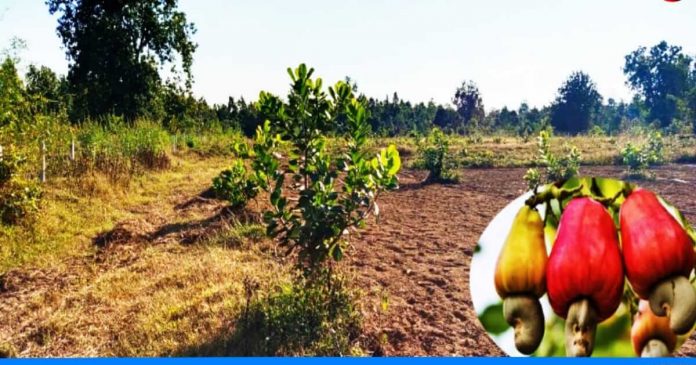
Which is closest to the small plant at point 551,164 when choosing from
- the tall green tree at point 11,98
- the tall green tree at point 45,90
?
the tall green tree at point 45,90

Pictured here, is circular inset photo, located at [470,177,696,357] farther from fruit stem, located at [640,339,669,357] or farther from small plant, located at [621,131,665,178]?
small plant, located at [621,131,665,178]

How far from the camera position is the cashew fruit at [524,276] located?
109 inches

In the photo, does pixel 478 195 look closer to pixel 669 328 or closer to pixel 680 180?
pixel 680 180

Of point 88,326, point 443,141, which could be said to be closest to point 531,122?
point 443,141

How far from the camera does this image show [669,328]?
2971 millimetres

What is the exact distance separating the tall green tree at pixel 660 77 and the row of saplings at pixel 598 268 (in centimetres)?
108

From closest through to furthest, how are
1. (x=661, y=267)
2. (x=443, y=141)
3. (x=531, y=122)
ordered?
(x=661, y=267) → (x=531, y=122) → (x=443, y=141)

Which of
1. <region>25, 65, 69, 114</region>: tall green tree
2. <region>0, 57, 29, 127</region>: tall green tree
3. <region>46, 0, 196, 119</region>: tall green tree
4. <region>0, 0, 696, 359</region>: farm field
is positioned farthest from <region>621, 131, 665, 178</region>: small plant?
<region>0, 57, 29, 127</region>: tall green tree

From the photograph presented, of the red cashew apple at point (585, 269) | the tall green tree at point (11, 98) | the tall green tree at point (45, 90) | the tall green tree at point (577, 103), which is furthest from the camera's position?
the tall green tree at point (11, 98)

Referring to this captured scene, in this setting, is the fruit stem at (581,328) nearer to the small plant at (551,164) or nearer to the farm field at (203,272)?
the farm field at (203,272)

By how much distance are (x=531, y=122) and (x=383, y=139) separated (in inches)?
41.2

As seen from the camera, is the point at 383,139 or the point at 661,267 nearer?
the point at 661,267

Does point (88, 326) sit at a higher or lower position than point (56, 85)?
lower

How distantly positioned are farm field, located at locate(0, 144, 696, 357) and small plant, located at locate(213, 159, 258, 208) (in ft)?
0.39
